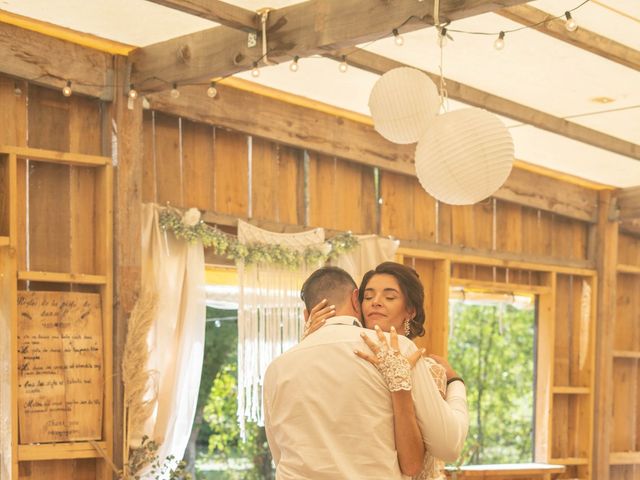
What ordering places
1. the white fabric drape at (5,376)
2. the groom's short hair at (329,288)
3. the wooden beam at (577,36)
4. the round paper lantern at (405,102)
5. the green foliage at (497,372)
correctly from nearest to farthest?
the groom's short hair at (329,288) < the round paper lantern at (405,102) < the wooden beam at (577,36) < the white fabric drape at (5,376) < the green foliage at (497,372)

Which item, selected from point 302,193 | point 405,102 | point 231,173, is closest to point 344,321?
point 405,102

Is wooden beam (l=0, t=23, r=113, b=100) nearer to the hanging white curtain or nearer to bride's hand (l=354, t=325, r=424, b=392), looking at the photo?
the hanging white curtain

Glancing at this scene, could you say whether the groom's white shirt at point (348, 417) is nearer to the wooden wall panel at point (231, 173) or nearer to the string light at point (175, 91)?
the string light at point (175, 91)

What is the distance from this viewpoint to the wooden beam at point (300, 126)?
6.11 metres

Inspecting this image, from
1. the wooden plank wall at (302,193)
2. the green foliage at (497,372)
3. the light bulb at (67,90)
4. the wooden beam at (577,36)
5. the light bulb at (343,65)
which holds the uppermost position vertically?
the wooden beam at (577,36)

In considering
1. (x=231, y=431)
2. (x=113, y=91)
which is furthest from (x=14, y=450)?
(x=231, y=431)

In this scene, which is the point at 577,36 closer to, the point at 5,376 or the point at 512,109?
the point at 512,109

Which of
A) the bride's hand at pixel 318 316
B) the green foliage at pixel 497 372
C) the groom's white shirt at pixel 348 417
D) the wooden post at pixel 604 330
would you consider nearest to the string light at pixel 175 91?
the bride's hand at pixel 318 316

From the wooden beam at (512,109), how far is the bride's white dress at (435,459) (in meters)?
2.69

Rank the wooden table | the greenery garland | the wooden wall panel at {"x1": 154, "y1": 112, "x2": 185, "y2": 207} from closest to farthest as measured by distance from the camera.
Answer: the greenery garland → the wooden wall panel at {"x1": 154, "y1": 112, "x2": 185, "y2": 207} → the wooden table

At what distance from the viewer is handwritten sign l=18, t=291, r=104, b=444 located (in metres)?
5.29

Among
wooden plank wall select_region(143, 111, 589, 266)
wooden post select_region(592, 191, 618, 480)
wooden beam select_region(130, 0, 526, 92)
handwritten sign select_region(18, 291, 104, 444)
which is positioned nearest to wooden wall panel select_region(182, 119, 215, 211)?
wooden plank wall select_region(143, 111, 589, 266)

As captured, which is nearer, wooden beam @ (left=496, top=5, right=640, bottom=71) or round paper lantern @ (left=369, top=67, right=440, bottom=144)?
round paper lantern @ (left=369, top=67, right=440, bottom=144)

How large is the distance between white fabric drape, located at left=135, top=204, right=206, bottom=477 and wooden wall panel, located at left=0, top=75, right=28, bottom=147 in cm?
80
